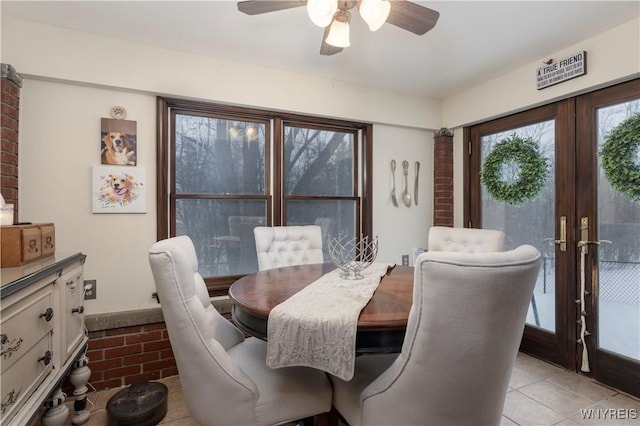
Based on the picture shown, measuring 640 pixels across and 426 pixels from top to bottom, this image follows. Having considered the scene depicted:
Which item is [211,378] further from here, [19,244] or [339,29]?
[339,29]

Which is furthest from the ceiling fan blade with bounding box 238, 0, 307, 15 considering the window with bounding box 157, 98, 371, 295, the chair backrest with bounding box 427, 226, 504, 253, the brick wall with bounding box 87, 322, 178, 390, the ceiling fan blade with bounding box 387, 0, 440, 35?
the brick wall with bounding box 87, 322, 178, 390

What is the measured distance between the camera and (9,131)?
2014mm

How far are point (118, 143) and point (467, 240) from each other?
2.68 meters

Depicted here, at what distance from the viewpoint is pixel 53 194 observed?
221 cm

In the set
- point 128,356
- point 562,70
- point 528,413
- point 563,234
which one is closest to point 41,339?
point 128,356

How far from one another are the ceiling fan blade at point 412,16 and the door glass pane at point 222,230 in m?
1.87

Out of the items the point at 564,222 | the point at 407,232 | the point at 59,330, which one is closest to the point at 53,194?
the point at 59,330

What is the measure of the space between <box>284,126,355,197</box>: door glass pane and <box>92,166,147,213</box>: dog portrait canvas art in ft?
4.04

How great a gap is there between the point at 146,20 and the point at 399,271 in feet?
7.68

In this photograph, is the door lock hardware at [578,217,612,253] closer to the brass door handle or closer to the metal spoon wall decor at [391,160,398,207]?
the brass door handle

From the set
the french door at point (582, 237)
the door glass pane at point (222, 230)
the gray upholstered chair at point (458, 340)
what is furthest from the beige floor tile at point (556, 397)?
the door glass pane at point (222, 230)

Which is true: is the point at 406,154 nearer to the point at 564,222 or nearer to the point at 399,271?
the point at 564,222

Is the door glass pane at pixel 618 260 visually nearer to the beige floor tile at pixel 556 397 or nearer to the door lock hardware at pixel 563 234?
the door lock hardware at pixel 563 234

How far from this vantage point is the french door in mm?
2246
